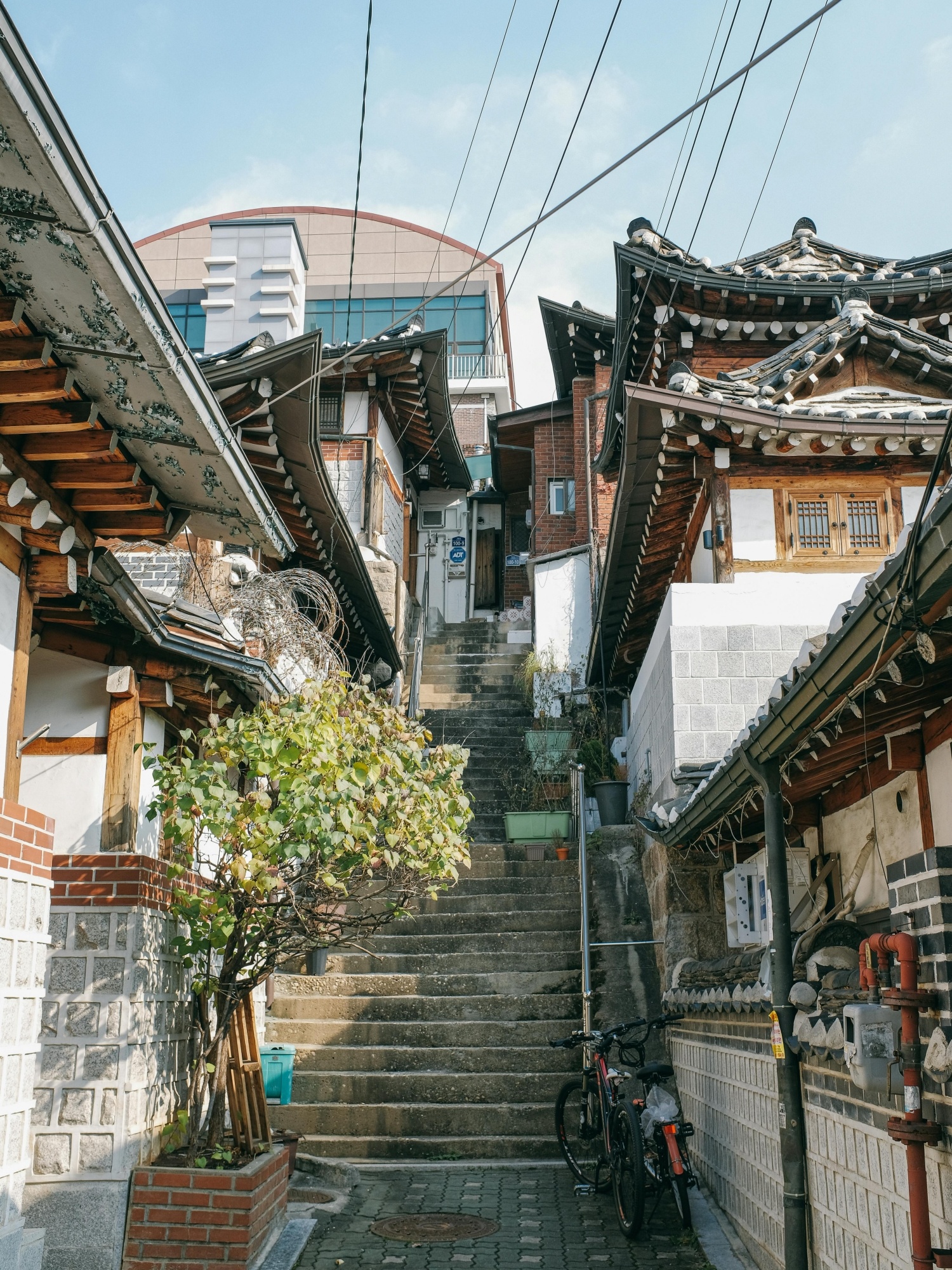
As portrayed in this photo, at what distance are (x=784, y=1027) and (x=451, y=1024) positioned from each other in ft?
16.6

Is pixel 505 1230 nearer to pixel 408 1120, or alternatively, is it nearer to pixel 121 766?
pixel 408 1120

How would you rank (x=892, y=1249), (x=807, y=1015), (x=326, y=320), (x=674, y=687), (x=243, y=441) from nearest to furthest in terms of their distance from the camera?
1. (x=892, y=1249)
2. (x=807, y=1015)
3. (x=674, y=687)
4. (x=243, y=441)
5. (x=326, y=320)

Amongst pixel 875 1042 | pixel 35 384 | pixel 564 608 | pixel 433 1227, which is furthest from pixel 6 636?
pixel 564 608

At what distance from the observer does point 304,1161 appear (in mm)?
8359

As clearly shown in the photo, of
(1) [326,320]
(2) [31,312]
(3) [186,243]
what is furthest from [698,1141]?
(3) [186,243]

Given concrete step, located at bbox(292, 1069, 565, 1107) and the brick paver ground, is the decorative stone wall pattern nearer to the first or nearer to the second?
the brick paver ground

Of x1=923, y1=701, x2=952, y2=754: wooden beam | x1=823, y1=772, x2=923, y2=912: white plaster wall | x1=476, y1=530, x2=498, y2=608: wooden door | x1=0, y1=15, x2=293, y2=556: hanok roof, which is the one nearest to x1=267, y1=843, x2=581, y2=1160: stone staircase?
x1=823, y1=772, x2=923, y2=912: white plaster wall

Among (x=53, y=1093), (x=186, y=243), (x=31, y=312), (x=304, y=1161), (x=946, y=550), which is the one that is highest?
(x=186, y=243)

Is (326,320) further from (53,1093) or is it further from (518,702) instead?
(53,1093)

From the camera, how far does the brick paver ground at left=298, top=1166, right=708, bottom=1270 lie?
6484 mm

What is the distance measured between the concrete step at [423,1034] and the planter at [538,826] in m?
3.50

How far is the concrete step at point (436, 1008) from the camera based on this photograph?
33.6 ft

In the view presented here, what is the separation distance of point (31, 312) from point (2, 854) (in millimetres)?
1952

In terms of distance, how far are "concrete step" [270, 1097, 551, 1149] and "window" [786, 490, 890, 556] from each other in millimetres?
5164
